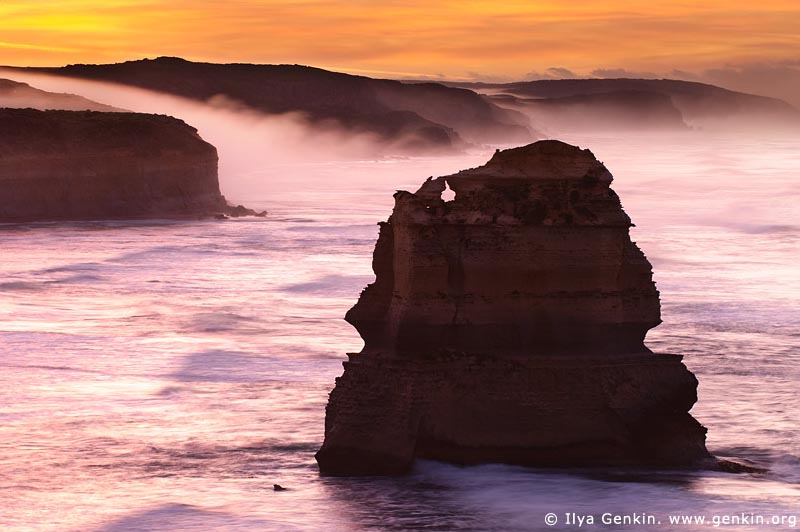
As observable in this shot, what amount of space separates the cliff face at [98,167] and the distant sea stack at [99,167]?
1.8 inches

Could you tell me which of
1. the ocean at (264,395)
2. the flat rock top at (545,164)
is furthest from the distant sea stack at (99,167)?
the flat rock top at (545,164)

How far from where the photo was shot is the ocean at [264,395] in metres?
18.8

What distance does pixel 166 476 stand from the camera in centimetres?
2109

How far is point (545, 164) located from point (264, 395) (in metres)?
8.36

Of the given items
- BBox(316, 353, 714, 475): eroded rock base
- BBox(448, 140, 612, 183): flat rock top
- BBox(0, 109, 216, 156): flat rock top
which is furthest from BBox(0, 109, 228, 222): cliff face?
BBox(316, 353, 714, 475): eroded rock base

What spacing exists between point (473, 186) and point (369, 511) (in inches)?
171

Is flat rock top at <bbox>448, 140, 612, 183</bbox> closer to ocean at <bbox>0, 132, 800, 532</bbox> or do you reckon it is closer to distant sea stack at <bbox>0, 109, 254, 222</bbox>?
ocean at <bbox>0, 132, 800, 532</bbox>

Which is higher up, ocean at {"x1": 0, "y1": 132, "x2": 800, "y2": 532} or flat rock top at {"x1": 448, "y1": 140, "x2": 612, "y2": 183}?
flat rock top at {"x1": 448, "y1": 140, "x2": 612, "y2": 183}

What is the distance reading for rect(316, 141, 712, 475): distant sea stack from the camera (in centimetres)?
1995

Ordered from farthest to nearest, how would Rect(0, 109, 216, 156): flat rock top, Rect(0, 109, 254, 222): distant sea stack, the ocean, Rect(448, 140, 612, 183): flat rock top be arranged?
Rect(0, 109, 216, 156): flat rock top < Rect(0, 109, 254, 222): distant sea stack < Rect(448, 140, 612, 183): flat rock top < the ocean

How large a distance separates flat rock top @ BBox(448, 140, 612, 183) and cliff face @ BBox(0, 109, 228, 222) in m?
56.3

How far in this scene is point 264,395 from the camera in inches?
1072

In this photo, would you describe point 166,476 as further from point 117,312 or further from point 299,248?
point 299,248

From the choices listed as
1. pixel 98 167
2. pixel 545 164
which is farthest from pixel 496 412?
pixel 98 167
